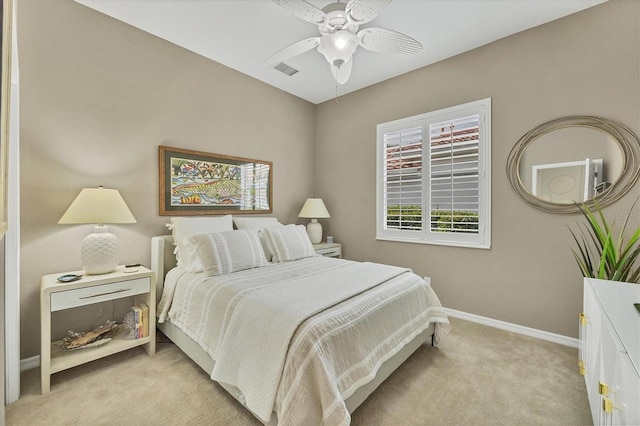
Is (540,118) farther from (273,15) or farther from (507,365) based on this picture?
(273,15)

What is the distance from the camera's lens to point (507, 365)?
2.18 m

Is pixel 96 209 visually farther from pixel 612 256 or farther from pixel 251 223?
pixel 612 256

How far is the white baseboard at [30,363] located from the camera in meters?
2.07

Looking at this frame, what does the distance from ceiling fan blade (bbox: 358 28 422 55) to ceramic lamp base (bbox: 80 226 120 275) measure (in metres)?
2.47

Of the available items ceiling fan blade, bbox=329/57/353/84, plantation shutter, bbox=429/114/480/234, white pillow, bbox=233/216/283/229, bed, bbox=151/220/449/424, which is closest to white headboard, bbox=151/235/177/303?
bed, bbox=151/220/449/424

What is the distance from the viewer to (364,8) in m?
1.78

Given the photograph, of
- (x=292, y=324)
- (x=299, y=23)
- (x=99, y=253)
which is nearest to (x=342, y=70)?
(x=299, y=23)

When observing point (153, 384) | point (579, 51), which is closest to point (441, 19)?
point (579, 51)

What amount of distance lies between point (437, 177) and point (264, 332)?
2.59 meters

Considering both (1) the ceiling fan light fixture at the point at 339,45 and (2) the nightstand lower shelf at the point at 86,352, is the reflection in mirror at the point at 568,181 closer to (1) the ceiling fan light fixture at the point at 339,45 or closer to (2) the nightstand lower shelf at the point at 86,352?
(1) the ceiling fan light fixture at the point at 339,45

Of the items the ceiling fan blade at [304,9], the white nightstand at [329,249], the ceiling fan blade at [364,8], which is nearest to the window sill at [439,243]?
the white nightstand at [329,249]

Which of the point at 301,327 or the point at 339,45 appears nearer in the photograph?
the point at 301,327

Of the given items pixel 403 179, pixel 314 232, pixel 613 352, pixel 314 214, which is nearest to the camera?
pixel 613 352

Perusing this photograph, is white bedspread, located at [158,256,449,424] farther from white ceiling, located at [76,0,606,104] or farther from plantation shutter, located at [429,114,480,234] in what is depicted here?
white ceiling, located at [76,0,606,104]
